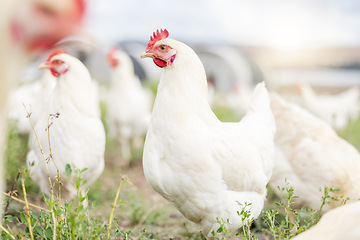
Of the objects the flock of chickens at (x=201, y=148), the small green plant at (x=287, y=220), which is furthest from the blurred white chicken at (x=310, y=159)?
the small green plant at (x=287, y=220)

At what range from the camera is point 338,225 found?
58.6 inches

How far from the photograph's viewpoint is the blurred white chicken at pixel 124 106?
5.36 m

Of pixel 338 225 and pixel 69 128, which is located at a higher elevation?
pixel 338 225

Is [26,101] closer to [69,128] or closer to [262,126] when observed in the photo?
[69,128]

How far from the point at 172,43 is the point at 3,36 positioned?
0.99 metres

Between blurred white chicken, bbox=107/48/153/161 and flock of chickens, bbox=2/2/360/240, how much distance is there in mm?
1812

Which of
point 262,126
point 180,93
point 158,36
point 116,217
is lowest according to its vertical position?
point 116,217

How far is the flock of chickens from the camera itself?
2.01 metres

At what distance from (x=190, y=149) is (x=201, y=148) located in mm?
56

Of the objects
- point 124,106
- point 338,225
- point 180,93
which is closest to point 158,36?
point 180,93

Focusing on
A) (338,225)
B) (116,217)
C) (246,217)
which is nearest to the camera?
(338,225)

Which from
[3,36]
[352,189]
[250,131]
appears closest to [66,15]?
[3,36]

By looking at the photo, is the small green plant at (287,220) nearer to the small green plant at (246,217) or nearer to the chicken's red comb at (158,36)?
the small green plant at (246,217)

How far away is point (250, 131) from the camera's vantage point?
2422 mm
